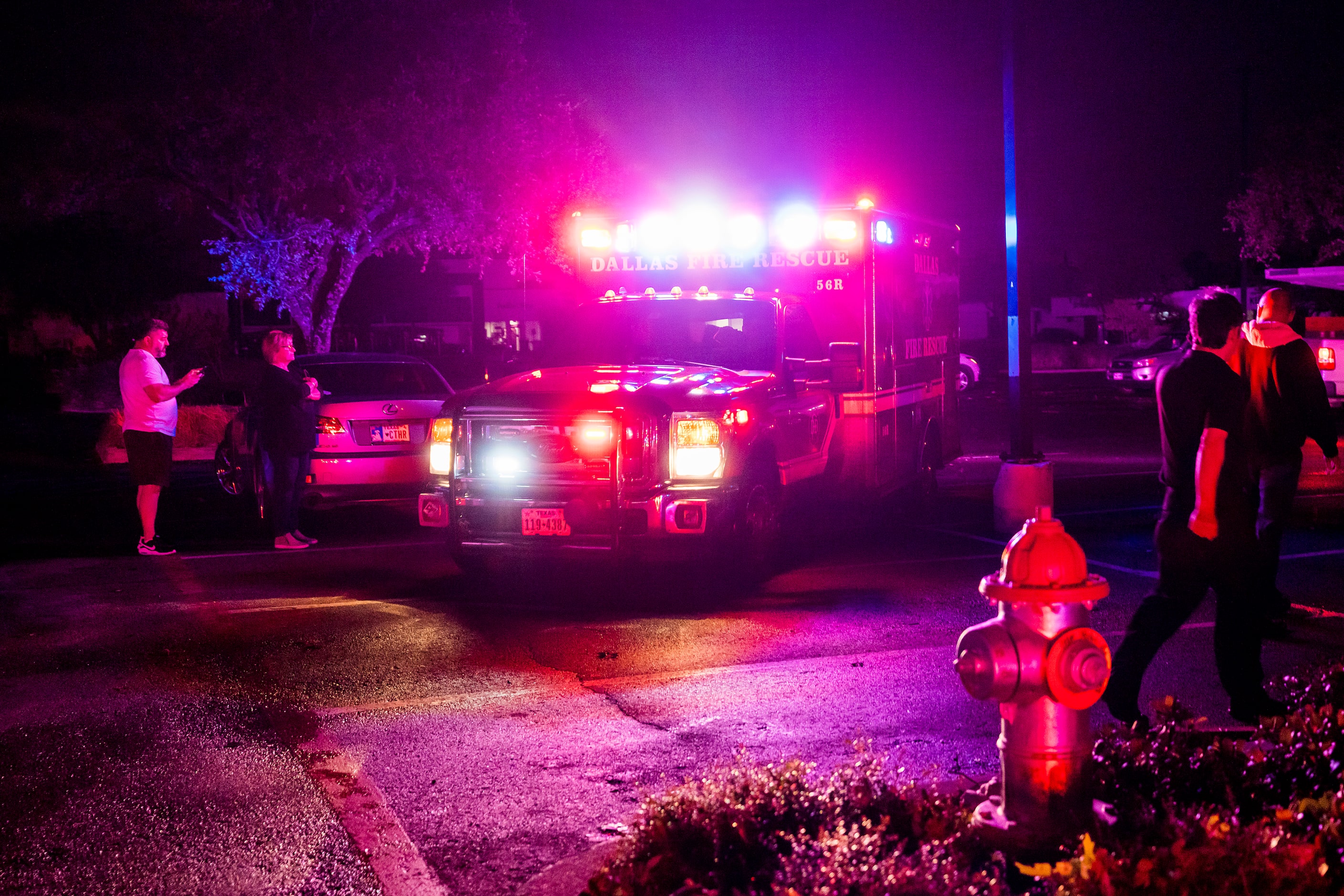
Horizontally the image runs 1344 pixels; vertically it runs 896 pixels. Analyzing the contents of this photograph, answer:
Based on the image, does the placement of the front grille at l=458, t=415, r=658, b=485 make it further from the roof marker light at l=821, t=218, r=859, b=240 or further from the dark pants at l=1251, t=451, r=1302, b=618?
the dark pants at l=1251, t=451, r=1302, b=618

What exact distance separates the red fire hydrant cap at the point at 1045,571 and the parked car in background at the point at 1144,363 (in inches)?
1101

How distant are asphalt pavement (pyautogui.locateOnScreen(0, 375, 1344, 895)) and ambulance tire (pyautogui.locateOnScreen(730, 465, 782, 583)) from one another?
20 cm

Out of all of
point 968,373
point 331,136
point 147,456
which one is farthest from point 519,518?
point 968,373

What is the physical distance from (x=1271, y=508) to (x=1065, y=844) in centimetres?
369

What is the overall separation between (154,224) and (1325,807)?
35.4 m

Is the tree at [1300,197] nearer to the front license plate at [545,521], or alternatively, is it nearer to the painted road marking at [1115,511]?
the painted road marking at [1115,511]

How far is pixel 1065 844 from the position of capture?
11.8 ft

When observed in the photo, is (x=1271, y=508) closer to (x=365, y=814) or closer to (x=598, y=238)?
(x=365, y=814)

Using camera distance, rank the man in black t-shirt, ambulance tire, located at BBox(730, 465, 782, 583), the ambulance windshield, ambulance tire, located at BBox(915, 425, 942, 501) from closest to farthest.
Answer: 1. the man in black t-shirt
2. ambulance tire, located at BBox(730, 465, 782, 583)
3. the ambulance windshield
4. ambulance tire, located at BBox(915, 425, 942, 501)

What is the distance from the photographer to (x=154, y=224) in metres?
34.7

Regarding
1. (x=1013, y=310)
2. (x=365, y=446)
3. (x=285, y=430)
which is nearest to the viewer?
(x=285, y=430)

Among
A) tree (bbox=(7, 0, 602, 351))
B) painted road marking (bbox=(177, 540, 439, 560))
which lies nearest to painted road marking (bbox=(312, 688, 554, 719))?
painted road marking (bbox=(177, 540, 439, 560))

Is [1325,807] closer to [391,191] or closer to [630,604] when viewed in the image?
[630,604]

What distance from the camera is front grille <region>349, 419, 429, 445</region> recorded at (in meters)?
11.7
